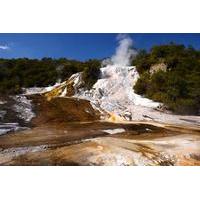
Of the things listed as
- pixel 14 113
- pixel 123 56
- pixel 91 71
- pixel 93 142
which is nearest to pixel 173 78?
pixel 123 56

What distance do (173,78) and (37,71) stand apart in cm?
559

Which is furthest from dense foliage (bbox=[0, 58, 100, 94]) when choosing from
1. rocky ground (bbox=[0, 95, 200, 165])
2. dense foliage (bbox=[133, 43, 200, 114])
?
rocky ground (bbox=[0, 95, 200, 165])

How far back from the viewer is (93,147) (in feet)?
26.2

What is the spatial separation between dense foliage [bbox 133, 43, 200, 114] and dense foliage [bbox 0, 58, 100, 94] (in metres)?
1.83

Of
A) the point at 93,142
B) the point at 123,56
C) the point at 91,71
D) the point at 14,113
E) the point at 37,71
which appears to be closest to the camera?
the point at 93,142

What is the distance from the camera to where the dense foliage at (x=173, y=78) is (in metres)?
12.0

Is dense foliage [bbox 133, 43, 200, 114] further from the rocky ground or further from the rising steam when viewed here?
the rocky ground

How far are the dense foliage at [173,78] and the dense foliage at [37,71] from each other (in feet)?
6.01

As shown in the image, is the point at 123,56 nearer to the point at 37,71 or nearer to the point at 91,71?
the point at 91,71

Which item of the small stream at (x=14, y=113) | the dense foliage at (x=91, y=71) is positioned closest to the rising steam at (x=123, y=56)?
the dense foliage at (x=91, y=71)

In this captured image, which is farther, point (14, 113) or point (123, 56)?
point (123, 56)

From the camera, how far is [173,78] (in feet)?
42.6

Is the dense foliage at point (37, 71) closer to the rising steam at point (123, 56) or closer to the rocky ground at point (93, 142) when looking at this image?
the rising steam at point (123, 56)

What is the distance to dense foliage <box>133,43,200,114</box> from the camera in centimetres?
1198
